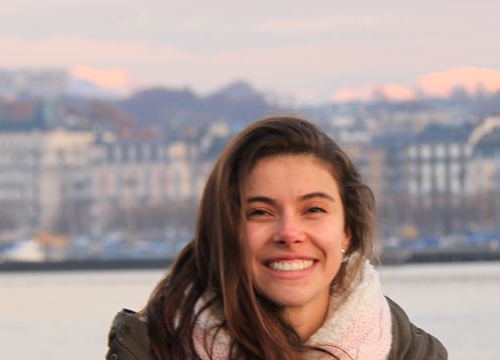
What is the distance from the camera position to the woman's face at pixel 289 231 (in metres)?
1.42

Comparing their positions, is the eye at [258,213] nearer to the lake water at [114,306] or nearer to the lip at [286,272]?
the lip at [286,272]

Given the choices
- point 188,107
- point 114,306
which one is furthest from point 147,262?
point 188,107

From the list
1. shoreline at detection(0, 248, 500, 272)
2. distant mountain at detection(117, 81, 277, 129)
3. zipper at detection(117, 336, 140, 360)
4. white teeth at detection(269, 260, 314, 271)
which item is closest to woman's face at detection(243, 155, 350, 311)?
white teeth at detection(269, 260, 314, 271)

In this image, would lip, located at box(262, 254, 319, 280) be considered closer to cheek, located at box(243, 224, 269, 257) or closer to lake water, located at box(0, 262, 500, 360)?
cheek, located at box(243, 224, 269, 257)

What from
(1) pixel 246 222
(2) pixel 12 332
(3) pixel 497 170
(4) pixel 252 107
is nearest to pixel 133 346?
(1) pixel 246 222

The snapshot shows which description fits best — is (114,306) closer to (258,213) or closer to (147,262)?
(258,213)

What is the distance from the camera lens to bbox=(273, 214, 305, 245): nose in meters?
1.41

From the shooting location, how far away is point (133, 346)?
55.4 inches

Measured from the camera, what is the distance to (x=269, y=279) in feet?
4.68

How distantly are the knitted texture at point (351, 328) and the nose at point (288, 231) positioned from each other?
0.08m

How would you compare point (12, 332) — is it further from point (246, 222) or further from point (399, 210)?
point (399, 210)

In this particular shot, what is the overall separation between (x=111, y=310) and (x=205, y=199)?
58.6 ft

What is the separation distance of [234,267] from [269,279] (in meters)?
0.03

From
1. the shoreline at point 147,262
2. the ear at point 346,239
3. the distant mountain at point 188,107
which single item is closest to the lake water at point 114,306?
the shoreline at point 147,262
